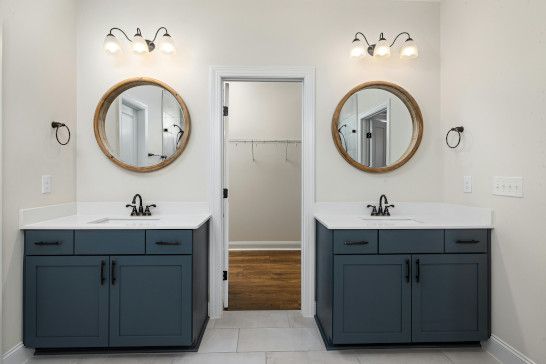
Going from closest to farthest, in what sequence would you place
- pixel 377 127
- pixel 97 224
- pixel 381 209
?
1. pixel 97 224
2. pixel 381 209
3. pixel 377 127

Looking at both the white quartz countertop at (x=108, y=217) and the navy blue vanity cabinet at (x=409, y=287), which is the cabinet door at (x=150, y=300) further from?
the navy blue vanity cabinet at (x=409, y=287)

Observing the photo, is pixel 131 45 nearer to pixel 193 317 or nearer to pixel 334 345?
pixel 193 317

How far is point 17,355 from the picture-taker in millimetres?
1991

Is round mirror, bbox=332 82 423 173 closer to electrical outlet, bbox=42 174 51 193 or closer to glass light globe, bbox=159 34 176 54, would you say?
glass light globe, bbox=159 34 176 54

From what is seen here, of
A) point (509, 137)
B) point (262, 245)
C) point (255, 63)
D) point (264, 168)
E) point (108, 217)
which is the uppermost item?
point (255, 63)

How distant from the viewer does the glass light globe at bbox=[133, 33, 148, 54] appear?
2.45 metres

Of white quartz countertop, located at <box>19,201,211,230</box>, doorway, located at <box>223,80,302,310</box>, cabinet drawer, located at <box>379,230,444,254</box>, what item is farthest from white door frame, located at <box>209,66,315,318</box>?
doorway, located at <box>223,80,302,310</box>

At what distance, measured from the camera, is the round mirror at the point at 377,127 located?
8.81ft

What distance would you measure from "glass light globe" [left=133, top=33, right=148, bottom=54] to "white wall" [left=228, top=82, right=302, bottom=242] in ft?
7.57

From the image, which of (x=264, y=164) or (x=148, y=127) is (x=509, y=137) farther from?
(x=264, y=164)

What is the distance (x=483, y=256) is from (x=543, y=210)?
1.70 ft

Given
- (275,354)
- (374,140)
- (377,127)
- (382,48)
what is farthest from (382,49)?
(275,354)

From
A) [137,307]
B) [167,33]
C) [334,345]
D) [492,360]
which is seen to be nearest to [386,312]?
[334,345]

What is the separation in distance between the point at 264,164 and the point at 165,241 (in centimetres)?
287
